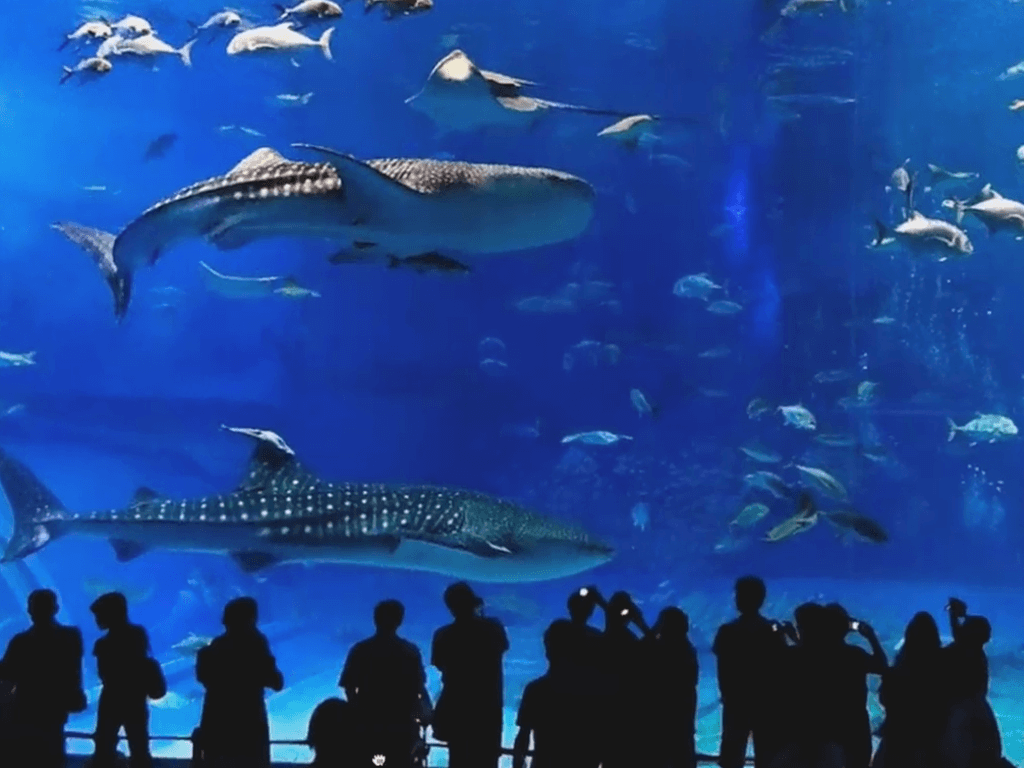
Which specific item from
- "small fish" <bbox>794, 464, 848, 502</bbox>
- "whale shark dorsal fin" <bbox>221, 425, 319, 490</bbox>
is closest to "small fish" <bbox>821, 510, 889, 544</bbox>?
"small fish" <bbox>794, 464, 848, 502</bbox>

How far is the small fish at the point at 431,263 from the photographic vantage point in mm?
4727

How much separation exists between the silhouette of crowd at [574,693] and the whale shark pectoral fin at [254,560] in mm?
2262

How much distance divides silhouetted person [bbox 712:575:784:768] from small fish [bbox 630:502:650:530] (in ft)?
44.7

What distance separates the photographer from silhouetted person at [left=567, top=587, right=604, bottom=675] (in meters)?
3.36

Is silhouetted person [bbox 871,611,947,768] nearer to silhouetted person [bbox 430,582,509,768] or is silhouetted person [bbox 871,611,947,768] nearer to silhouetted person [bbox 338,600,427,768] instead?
silhouetted person [bbox 430,582,509,768]

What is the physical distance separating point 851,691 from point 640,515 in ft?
46.5

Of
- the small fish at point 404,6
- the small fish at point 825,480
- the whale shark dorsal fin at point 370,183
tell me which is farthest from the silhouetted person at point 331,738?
the small fish at point 825,480

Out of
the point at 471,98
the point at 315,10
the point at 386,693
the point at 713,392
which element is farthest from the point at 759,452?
the point at 386,693

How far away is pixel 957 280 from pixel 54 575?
786 inches

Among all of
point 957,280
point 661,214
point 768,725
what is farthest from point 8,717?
point 957,280

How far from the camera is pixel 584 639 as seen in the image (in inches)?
134

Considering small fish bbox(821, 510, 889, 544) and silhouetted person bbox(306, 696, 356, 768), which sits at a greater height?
small fish bbox(821, 510, 889, 544)

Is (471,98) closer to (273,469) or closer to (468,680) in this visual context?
(273,469)

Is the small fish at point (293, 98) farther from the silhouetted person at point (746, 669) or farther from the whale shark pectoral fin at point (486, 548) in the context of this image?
the silhouetted person at point (746, 669)
